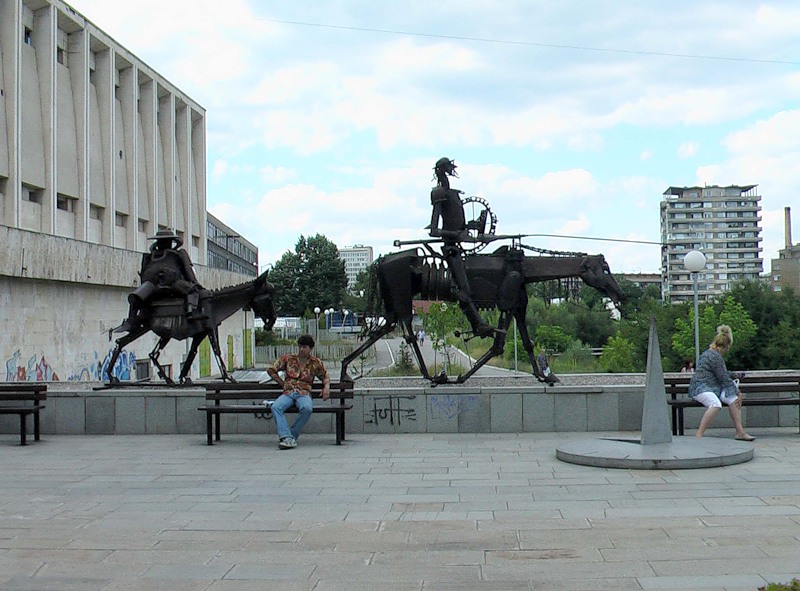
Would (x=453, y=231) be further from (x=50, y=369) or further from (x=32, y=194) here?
(x=32, y=194)

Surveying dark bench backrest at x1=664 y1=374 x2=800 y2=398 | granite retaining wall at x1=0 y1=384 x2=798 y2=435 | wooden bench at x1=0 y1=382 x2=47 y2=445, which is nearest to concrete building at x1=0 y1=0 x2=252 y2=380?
granite retaining wall at x1=0 y1=384 x2=798 y2=435

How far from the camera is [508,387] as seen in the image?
46.8 ft

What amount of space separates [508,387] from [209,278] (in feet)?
95.6

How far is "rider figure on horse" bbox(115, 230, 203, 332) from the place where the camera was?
1528 centimetres

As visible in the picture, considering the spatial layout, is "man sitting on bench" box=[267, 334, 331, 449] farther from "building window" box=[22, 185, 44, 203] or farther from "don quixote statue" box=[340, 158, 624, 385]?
"building window" box=[22, 185, 44, 203]

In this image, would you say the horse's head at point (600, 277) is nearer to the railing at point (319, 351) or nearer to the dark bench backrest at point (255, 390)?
Answer: the dark bench backrest at point (255, 390)

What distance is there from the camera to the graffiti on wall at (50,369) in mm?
24219

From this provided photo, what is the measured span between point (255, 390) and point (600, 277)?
5614mm

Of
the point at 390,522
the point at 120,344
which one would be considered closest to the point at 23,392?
the point at 120,344

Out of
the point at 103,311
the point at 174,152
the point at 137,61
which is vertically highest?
the point at 137,61

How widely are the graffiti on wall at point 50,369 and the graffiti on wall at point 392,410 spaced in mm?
13310

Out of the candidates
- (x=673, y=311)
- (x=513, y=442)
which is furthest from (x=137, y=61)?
(x=513, y=442)

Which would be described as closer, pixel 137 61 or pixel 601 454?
pixel 601 454

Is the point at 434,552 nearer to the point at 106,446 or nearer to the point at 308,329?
the point at 106,446
